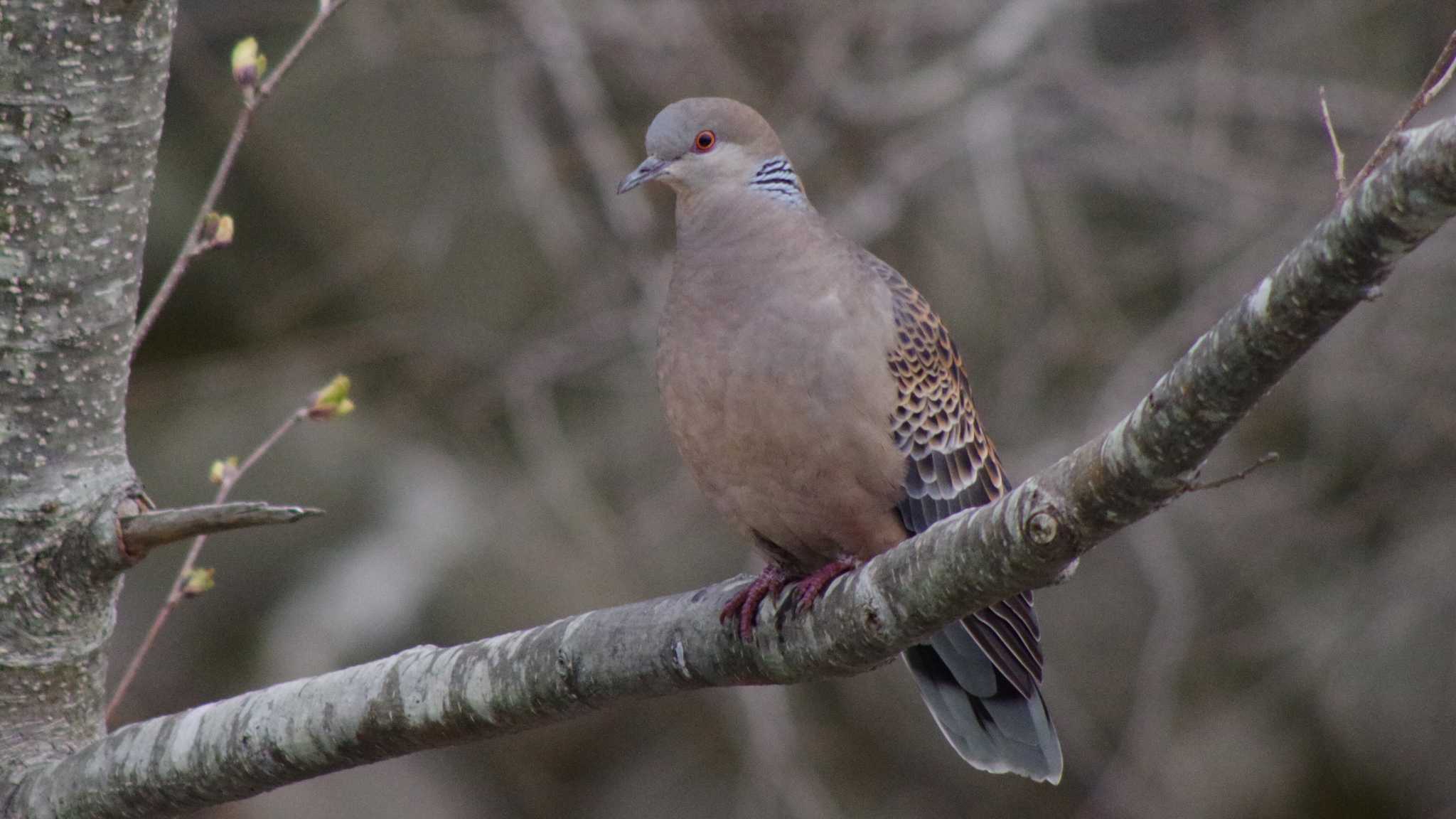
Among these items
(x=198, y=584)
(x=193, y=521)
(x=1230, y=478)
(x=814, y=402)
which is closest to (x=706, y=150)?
(x=814, y=402)

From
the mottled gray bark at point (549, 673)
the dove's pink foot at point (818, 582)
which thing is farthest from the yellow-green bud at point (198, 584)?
the dove's pink foot at point (818, 582)

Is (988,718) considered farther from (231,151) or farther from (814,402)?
(231,151)

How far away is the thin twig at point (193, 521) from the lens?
1864mm

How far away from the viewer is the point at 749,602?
7.43ft

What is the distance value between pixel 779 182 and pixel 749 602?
1094mm

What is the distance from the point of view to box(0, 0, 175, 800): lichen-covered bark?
2090mm

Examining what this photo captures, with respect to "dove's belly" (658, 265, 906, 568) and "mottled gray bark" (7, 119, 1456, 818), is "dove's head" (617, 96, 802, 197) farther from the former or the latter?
"mottled gray bark" (7, 119, 1456, 818)

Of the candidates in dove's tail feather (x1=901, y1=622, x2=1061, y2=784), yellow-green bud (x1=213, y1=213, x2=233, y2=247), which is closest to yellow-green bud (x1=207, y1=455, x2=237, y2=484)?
yellow-green bud (x1=213, y1=213, x2=233, y2=247)

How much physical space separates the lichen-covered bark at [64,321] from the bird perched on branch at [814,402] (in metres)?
0.94

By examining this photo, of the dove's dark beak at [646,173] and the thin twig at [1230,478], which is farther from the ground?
the dove's dark beak at [646,173]

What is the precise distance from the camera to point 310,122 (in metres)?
5.26

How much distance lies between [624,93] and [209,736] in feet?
12.0

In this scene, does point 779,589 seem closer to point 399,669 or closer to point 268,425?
point 399,669

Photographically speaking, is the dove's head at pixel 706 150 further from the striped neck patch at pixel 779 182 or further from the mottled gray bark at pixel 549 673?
the mottled gray bark at pixel 549 673
